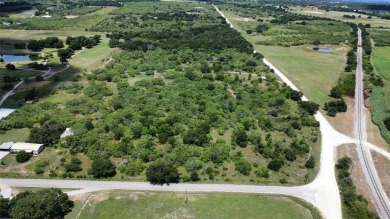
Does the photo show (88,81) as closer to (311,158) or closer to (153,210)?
(153,210)

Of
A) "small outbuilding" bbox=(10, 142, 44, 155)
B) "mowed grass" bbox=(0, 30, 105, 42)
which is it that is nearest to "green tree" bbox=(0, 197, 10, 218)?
"small outbuilding" bbox=(10, 142, 44, 155)

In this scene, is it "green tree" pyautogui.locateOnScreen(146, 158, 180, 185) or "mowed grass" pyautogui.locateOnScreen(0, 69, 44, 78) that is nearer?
"green tree" pyautogui.locateOnScreen(146, 158, 180, 185)

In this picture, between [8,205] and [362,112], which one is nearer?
[8,205]

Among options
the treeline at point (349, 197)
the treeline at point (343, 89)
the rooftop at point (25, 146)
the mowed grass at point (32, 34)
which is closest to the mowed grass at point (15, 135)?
the rooftop at point (25, 146)

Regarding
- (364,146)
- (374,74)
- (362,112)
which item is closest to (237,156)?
(364,146)

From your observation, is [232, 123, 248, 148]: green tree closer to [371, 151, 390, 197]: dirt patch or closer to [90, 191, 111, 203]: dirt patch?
[371, 151, 390, 197]: dirt patch

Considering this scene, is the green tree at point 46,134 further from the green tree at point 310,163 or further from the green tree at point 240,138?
the green tree at point 310,163

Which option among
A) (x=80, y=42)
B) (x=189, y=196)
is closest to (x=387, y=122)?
(x=189, y=196)
